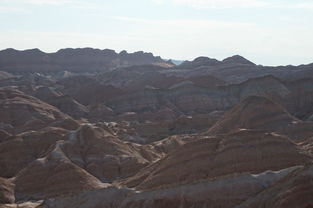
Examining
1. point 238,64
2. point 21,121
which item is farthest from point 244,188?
point 238,64

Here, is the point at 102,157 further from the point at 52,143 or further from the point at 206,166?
the point at 206,166

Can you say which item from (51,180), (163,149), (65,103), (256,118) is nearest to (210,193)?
(51,180)

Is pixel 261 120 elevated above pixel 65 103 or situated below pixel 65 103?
above

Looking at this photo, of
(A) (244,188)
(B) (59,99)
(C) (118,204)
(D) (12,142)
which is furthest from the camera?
(B) (59,99)

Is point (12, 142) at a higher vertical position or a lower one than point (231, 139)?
lower

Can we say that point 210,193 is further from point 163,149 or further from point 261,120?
point 261,120

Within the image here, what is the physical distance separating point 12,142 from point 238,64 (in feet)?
356

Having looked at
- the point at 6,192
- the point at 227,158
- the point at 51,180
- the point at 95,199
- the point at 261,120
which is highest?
the point at 227,158

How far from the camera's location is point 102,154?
64375 millimetres

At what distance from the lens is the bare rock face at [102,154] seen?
61.8 m

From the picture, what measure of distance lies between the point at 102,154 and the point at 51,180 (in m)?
10.2

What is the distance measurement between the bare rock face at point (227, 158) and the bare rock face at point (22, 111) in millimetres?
54967

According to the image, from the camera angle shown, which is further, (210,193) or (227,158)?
(227,158)

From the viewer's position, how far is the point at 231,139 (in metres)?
46.8
